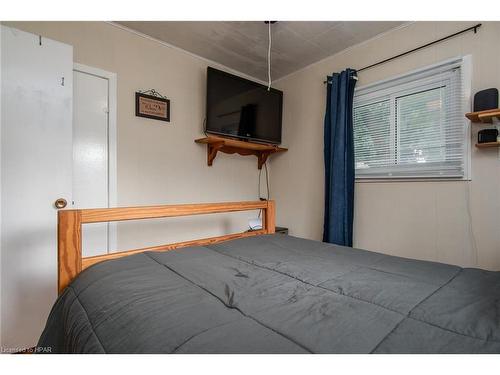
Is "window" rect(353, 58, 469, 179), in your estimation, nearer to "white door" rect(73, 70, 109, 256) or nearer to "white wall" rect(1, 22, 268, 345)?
"white wall" rect(1, 22, 268, 345)

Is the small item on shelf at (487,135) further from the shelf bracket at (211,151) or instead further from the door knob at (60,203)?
the door knob at (60,203)

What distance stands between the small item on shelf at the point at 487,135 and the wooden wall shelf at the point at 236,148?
5.37 ft

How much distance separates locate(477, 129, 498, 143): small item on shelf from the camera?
1.56 meters

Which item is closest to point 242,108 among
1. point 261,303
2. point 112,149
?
point 112,149

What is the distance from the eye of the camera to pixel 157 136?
7.43 feet

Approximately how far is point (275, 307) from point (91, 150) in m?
1.85

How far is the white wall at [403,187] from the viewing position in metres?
1.65

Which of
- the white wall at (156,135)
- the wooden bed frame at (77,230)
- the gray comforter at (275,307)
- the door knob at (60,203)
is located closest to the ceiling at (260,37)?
the white wall at (156,135)

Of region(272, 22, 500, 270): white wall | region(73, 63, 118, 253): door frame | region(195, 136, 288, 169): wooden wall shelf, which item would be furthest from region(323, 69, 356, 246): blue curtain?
region(73, 63, 118, 253): door frame

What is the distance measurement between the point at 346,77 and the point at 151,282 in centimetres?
224

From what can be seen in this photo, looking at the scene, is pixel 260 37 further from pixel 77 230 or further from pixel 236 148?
pixel 77 230

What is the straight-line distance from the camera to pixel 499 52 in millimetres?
1613
